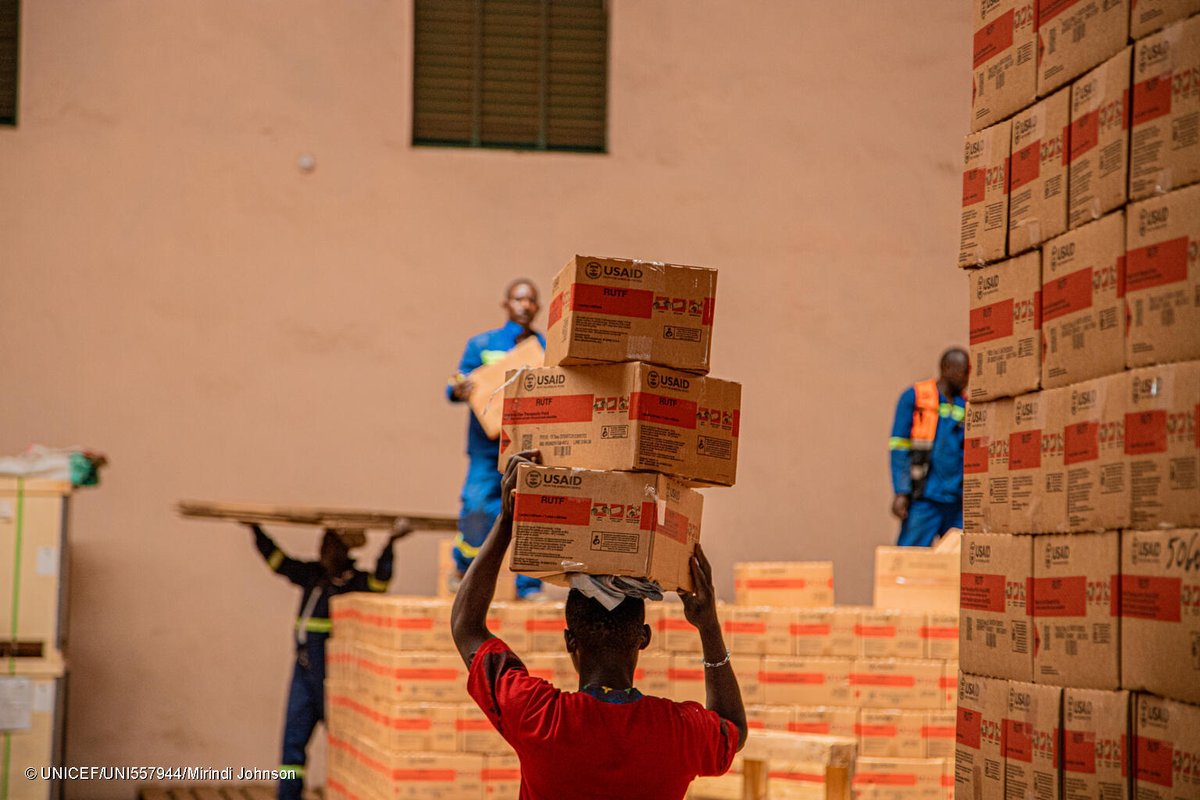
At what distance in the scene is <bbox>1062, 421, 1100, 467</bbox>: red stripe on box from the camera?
3402mm

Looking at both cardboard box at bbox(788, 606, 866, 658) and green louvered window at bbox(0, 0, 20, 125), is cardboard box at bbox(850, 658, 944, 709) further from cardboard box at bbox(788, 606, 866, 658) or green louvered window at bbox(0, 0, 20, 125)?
green louvered window at bbox(0, 0, 20, 125)

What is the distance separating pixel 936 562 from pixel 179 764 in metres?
5.81

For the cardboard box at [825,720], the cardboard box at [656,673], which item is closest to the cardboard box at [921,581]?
the cardboard box at [825,720]

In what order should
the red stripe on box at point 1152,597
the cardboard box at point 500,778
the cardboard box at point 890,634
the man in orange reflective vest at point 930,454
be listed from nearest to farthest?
the red stripe on box at point 1152,597 → the cardboard box at point 500,778 → the cardboard box at point 890,634 → the man in orange reflective vest at point 930,454

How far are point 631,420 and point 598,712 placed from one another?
89 cm

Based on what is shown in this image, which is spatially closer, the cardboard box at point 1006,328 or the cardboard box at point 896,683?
the cardboard box at point 1006,328

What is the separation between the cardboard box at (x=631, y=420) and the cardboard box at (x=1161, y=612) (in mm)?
1260

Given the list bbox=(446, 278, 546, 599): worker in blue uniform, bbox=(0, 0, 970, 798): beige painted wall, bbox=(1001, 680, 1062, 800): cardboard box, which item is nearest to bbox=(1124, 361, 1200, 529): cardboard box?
bbox=(1001, 680, 1062, 800): cardboard box

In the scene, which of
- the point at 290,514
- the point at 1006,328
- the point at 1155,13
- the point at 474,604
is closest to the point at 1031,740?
the point at 1006,328

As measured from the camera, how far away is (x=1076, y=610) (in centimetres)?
343

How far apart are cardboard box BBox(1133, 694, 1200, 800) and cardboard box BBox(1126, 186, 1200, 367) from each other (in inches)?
30.6

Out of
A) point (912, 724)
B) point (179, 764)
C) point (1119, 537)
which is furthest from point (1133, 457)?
point (179, 764)

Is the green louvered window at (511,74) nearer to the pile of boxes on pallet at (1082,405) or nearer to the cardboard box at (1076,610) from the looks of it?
the pile of boxes on pallet at (1082,405)

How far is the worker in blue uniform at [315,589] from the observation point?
28.5ft
